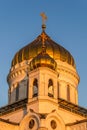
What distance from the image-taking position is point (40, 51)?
36219mm

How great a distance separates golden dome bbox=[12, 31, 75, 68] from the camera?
36.6 metres

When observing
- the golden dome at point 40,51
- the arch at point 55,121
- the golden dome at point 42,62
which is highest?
the golden dome at point 40,51

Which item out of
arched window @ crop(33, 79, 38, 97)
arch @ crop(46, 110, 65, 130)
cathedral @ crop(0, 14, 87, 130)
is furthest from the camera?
arched window @ crop(33, 79, 38, 97)

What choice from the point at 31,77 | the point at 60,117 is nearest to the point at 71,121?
the point at 60,117

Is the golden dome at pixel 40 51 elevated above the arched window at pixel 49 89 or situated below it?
above

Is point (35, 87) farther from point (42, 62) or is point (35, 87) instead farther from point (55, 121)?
point (55, 121)

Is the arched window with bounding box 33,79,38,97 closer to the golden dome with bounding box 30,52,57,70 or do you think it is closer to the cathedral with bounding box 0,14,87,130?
the cathedral with bounding box 0,14,87,130

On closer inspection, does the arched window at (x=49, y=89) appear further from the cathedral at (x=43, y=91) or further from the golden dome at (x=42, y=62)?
the golden dome at (x=42, y=62)

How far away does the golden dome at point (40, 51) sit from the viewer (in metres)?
36.6

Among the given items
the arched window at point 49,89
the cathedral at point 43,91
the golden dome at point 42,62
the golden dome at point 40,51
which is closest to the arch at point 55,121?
the cathedral at point 43,91

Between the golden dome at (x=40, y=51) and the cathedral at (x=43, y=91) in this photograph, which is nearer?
the cathedral at (x=43, y=91)

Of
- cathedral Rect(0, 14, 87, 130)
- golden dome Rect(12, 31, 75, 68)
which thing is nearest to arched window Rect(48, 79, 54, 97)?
cathedral Rect(0, 14, 87, 130)

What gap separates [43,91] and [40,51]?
5821 millimetres

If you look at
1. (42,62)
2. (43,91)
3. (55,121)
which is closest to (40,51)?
(42,62)
